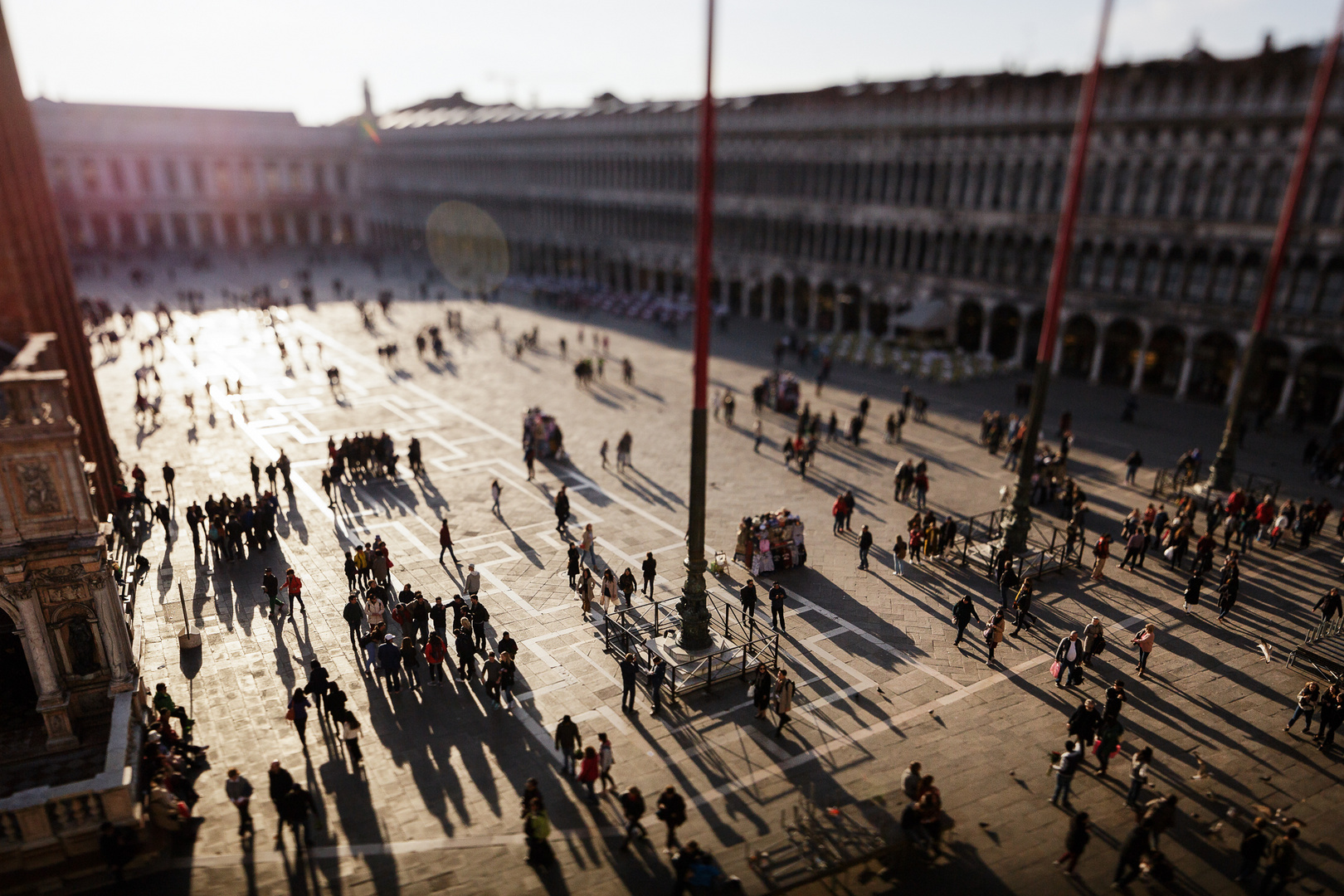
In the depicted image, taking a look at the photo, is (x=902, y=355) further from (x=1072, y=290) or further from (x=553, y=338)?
(x=553, y=338)

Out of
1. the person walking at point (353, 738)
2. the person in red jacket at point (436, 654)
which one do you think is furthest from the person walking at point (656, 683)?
the person walking at point (353, 738)

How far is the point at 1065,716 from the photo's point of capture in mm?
15875

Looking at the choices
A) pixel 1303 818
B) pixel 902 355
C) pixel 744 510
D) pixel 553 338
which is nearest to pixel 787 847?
pixel 1303 818

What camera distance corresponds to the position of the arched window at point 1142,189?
40.4 m

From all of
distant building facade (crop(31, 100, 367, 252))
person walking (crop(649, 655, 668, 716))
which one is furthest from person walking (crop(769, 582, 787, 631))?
distant building facade (crop(31, 100, 367, 252))

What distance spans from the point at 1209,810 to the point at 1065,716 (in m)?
2.82

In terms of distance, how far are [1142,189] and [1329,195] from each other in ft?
25.5

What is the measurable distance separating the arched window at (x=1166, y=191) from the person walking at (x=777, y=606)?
113 feet

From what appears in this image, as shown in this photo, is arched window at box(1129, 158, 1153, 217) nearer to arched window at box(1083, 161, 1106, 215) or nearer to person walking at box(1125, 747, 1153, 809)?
arched window at box(1083, 161, 1106, 215)

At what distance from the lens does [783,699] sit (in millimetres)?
14867

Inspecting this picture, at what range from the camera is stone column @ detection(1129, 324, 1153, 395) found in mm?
41875

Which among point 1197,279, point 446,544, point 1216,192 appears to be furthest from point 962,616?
point 1216,192

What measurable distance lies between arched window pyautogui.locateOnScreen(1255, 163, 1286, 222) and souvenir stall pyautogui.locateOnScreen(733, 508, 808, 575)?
30.8 metres

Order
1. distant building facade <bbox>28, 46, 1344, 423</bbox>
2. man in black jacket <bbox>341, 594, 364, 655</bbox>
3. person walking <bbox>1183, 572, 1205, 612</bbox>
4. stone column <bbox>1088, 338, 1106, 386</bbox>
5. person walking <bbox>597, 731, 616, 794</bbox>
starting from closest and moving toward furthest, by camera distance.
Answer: person walking <bbox>597, 731, 616, 794</bbox> < man in black jacket <bbox>341, 594, 364, 655</bbox> < person walking <bbox>1183, 572, 1205, 612</bbox> < distant building facade <bbox>28, 46, 1344, 423</bbox> < stone column <bbox>1088, 338, 1106, 386</bbox>
